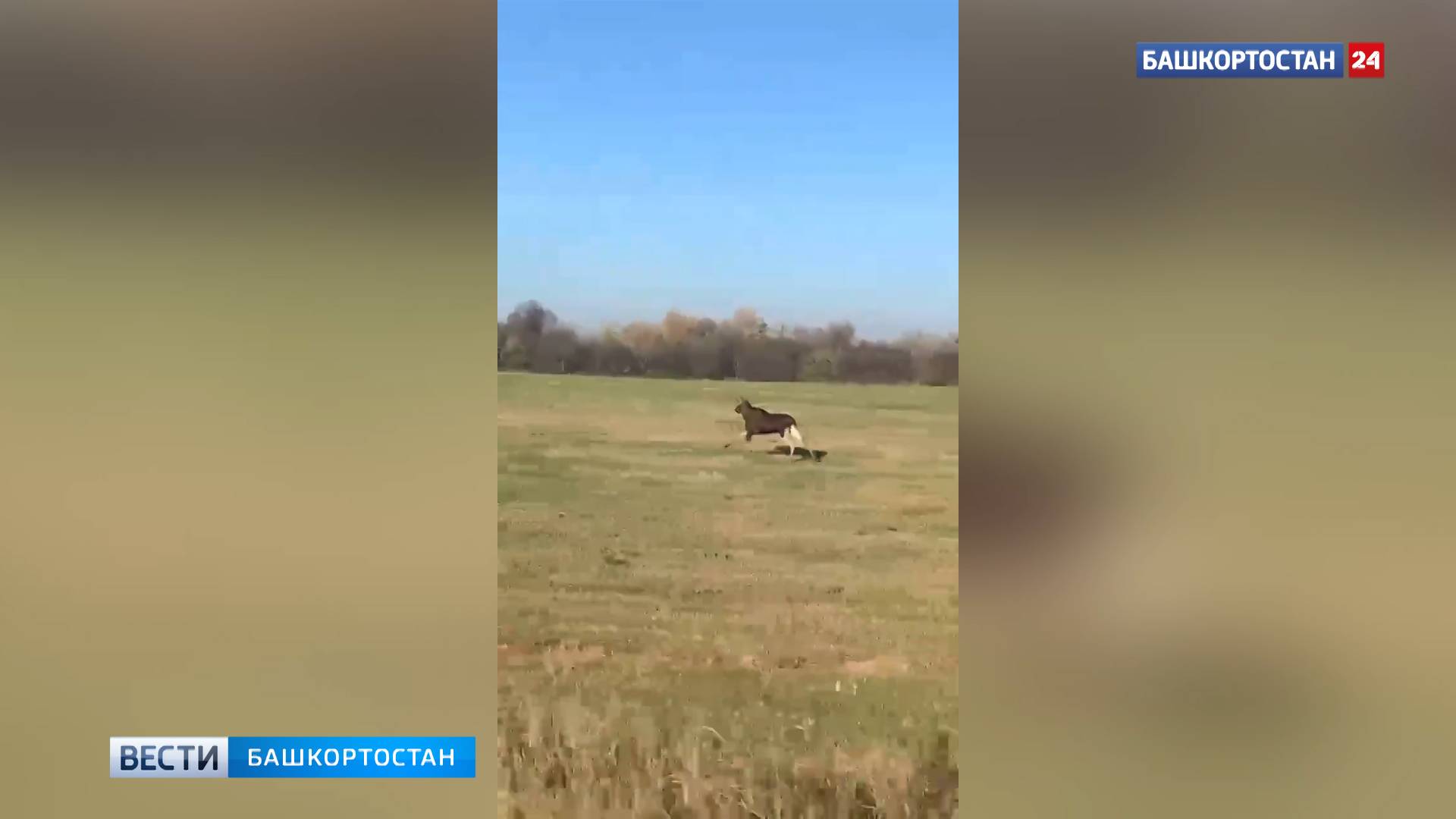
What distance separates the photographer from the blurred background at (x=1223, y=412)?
75.4 inches

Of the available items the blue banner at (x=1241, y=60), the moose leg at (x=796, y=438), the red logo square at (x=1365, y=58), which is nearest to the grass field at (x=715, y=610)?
the moose leg at (x=796, y=438)

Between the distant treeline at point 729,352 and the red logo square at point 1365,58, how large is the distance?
1122mm

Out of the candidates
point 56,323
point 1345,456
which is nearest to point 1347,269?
point 1345,456

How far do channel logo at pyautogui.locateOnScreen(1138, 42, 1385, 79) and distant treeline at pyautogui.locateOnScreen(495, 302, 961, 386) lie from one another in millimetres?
813

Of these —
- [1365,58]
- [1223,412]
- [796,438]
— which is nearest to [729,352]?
[796,438]

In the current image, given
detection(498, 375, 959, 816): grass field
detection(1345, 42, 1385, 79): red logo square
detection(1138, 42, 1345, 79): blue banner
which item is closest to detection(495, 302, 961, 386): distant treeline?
detection(498, 375, 959, 816): grass field

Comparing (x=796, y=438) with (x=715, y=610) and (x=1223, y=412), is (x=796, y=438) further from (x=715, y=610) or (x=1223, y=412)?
(x=1223, y=412)

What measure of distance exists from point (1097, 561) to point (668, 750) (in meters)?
1.11

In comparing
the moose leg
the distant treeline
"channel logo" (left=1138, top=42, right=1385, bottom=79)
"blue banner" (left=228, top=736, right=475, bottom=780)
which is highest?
"channel logo" (left=1138, top=42, right=1385, bottom=79)

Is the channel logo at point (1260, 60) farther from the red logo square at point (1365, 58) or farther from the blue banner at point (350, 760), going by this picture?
the blue banner at point (350, 760)

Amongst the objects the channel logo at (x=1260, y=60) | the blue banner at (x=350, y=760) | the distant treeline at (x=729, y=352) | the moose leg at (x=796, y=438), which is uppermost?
the channel logo at (x=1260, y=60)

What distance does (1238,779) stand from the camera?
1953 mm

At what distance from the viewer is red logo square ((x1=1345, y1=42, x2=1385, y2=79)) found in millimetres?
1907

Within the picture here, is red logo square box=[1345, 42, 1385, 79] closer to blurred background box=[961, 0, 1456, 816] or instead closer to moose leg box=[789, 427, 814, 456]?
blurred background box=[961, 0, 1456, 816]
